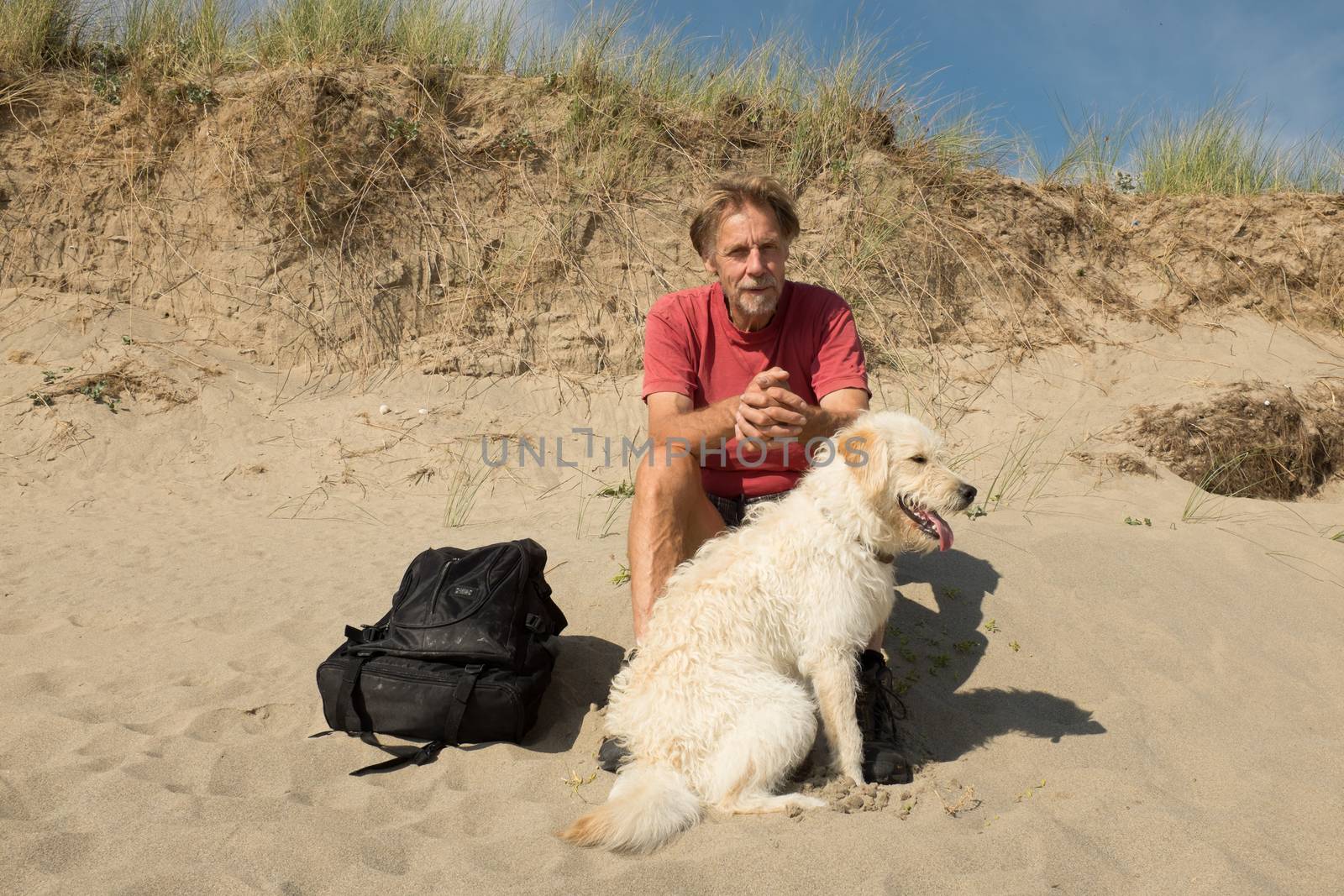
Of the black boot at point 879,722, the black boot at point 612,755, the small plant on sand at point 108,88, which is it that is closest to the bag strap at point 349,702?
the black boot at point 612,755

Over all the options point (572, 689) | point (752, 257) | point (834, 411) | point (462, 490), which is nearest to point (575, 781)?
point (572, 689)

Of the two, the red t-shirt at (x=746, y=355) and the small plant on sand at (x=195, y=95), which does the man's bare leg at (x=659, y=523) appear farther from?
the small plant on sand at (x=195, y=95)

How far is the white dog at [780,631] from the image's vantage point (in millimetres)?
2975

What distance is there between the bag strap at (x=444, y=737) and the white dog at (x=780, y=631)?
0.66 metres

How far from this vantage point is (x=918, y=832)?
2836 mm

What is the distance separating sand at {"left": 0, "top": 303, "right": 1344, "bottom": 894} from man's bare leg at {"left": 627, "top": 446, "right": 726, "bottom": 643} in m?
0.69

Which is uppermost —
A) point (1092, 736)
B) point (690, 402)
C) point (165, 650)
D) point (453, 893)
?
point (690, 402)

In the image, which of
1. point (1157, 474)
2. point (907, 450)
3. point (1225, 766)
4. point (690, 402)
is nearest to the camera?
point (907, 450)

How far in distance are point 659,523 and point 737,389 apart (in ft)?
3.16

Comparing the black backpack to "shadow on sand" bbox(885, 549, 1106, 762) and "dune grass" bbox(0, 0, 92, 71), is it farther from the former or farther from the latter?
"dune grass" bbox(0, 0, 92, 71)

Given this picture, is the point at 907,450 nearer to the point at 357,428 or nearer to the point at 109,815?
the point at 109,815

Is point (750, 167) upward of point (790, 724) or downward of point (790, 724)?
upward

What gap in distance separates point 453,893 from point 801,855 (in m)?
1.09

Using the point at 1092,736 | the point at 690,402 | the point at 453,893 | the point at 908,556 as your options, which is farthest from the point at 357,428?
the point at 1092,736
